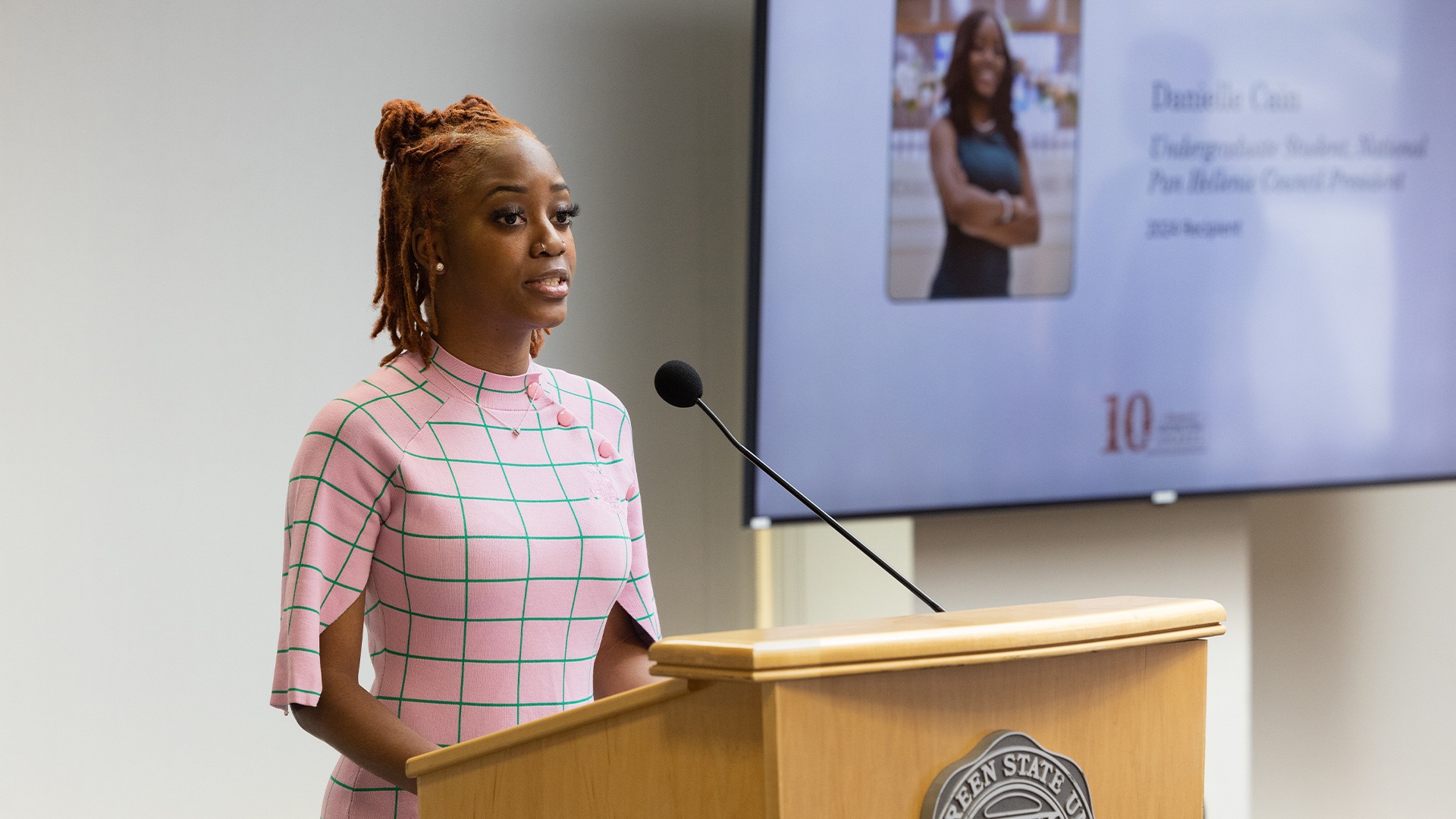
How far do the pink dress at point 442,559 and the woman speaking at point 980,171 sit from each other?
5.97 feet

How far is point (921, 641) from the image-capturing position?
0.92 m

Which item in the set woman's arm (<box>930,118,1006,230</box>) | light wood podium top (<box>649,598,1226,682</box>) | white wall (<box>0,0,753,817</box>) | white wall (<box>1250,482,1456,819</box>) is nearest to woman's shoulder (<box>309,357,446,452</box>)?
light wood podium top (<box>649,598,1226,682</box>)

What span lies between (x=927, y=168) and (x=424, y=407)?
6.14ft

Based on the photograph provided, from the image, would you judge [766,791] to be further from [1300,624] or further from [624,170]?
[1300,624]

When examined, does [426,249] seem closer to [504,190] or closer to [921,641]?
[504,190]

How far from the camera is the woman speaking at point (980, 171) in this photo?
3.04 m

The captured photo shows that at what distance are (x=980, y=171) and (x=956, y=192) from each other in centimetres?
7

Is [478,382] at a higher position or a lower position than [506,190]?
lower

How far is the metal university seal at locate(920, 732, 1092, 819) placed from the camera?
0.93 m

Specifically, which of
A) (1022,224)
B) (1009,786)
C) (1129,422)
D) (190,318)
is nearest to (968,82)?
(1022,224)

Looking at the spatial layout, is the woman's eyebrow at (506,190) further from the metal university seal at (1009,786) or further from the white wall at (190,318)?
the white wall at (190,318)

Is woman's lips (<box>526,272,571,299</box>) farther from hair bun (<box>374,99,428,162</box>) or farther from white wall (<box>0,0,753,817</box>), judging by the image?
white wall (<box>0,0,753,817</box>)

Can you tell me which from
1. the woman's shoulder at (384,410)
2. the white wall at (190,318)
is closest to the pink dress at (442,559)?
the woman's shoulder at (384,410)

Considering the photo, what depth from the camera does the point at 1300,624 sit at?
4.21 meters
